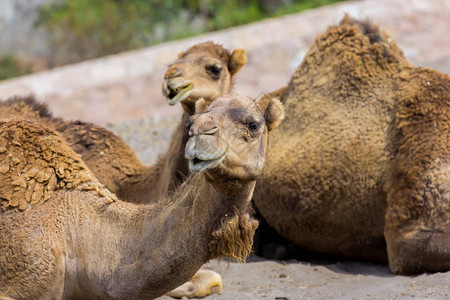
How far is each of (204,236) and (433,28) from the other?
870 cm

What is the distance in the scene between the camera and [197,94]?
5.41 m

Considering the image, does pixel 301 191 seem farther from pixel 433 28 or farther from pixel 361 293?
pixel 433 28

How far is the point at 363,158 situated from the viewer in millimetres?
5840

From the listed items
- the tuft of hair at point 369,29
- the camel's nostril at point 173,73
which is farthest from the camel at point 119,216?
the tuft of hair at point 369,29

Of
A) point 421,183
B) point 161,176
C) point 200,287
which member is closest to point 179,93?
point 161,176

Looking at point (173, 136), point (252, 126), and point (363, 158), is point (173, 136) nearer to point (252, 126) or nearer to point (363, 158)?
point (363, 158)

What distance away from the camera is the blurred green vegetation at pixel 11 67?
47.2ft

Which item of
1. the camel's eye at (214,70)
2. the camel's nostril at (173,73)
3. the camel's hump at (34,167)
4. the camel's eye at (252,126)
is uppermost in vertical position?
the camel's eye at (214,70)

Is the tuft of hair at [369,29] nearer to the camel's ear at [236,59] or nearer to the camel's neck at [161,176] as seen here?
the camel's ear at [236,59]

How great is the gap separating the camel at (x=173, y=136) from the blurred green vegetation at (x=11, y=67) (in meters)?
8.60

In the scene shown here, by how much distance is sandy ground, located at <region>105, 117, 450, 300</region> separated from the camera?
15.9ft

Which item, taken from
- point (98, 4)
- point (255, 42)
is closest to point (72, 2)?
point (98, 4)

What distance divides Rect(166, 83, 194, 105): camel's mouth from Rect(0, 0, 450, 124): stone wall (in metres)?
5.32

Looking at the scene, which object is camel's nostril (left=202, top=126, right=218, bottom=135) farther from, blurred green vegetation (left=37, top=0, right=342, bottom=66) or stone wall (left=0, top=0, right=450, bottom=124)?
blurred green vegetation (left=37, top=0, right=342, bottom=66)
